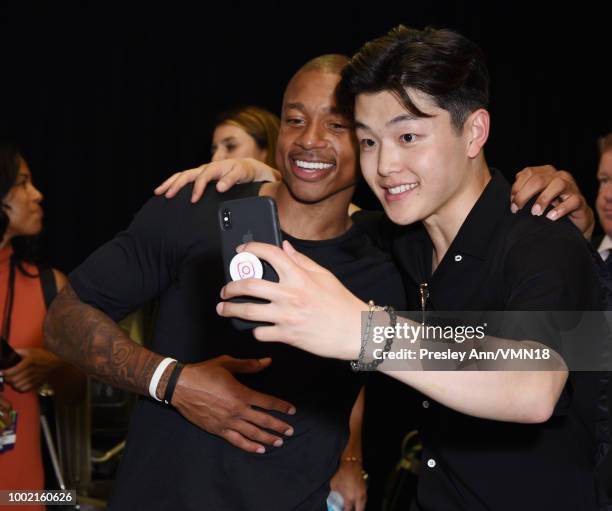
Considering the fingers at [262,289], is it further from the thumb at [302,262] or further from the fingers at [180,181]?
the fingers at [180,181]

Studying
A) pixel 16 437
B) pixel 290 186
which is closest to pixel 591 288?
pixel 290 186

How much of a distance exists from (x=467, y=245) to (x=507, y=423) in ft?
1.21

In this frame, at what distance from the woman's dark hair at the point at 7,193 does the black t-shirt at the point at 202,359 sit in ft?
4.34

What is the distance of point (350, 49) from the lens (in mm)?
4809

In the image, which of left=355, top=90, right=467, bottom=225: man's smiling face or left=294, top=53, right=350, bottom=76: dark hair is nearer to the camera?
left=355, top=90, right=467, bottom=225: man's smiling face

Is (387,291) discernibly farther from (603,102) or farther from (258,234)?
(603,102)

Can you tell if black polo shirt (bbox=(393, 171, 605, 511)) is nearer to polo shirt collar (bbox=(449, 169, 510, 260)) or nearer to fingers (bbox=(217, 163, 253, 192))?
polo shirt collar (bbox=(449, 169, 510, 260))

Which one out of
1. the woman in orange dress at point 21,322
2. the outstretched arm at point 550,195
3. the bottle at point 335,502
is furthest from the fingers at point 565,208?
the woman in orange dress at point 21,322

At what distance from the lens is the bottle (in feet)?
7.79

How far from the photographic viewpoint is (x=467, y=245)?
175cm

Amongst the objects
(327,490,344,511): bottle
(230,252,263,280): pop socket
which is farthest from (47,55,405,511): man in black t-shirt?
(230,252,263,280): pop socket

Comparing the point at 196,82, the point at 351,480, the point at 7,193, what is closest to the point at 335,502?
the point at 351,480

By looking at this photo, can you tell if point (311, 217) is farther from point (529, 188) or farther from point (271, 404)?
point (529, 188)

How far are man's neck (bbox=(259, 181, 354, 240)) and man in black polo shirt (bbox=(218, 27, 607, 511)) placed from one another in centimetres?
41
